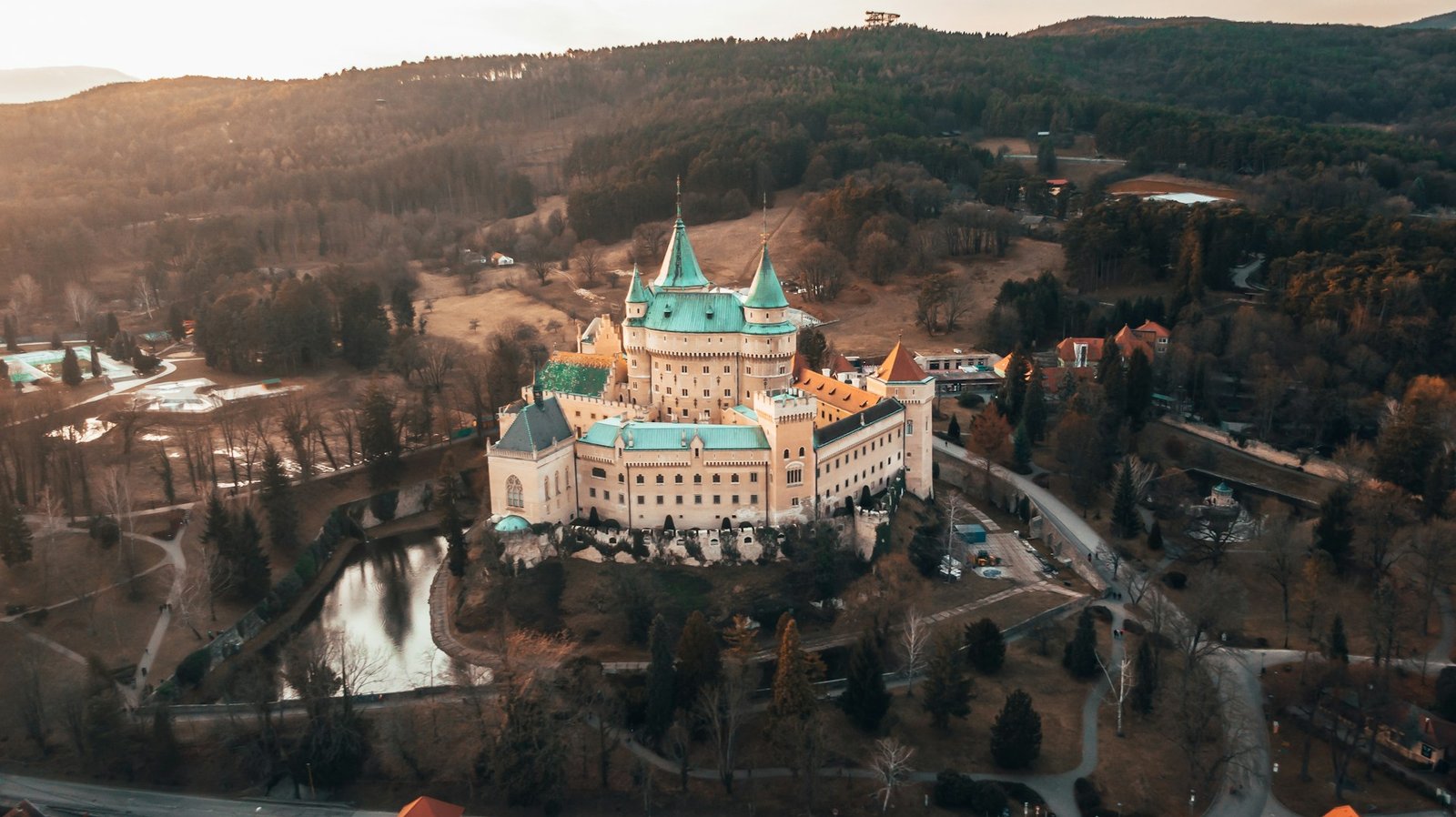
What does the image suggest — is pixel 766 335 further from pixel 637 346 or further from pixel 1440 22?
pixel 1440 22

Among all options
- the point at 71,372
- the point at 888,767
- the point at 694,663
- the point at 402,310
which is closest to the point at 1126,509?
the point at 888,767

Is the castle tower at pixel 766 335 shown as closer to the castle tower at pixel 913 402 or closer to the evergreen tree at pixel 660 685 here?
the castle tower at pixel 913 402

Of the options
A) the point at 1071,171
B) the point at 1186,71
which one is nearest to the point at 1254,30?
the point at 1186,71

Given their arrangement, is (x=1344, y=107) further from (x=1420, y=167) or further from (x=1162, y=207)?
(x=1162, y=207)

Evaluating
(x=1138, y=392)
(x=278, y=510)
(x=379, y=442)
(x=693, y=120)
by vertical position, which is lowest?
(x=278, y=510)

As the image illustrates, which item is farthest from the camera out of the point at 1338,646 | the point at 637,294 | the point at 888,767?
the point at 637,294

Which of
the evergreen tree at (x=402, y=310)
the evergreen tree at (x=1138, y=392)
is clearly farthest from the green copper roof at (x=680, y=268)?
the evergreen tree at (x=402, y=310)
